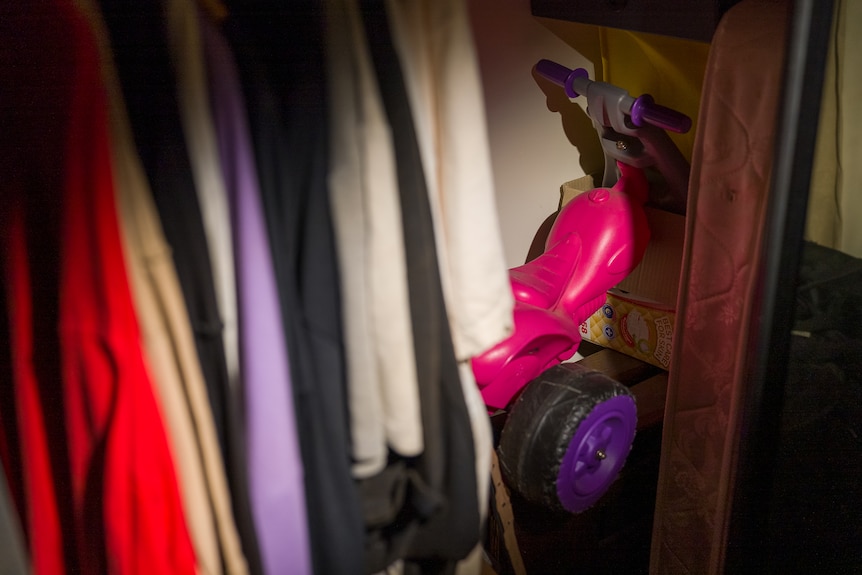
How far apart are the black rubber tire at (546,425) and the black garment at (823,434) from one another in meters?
0.31

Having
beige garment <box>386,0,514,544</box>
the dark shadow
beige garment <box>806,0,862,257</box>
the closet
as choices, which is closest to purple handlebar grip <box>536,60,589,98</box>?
the dark shadow

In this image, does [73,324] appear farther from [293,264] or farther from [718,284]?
[718,284]

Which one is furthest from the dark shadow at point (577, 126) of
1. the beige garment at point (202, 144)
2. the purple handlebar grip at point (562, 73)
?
the beige garment at point (202, 144)

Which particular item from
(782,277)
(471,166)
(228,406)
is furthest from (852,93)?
(228,406)

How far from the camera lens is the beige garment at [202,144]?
65 cm

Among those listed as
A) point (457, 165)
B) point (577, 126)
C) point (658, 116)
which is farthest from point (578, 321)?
point (457, 165)

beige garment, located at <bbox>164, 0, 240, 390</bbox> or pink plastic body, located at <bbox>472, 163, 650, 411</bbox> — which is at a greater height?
beige garment, located at <bbox>164, 0, 240, 390</bbox>

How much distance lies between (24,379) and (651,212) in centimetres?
117

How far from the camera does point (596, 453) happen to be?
3.79 ft

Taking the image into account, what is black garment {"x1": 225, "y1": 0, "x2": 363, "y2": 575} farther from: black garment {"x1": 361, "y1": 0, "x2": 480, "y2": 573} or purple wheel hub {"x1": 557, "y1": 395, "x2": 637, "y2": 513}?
purple wheel hub {"x1": 557, "y1": 395, "x2": 637, "y2": 513}

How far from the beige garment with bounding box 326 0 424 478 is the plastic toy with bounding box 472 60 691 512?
0.34 metres

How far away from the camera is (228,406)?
0.74m

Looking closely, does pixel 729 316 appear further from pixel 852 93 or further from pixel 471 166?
pixel 471 166

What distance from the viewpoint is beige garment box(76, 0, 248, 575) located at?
63 centimetres
